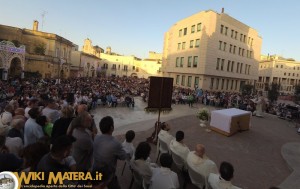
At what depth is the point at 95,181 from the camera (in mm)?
2969

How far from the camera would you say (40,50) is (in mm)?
38625

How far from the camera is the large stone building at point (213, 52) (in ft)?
116

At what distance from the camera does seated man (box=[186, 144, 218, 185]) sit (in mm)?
5238

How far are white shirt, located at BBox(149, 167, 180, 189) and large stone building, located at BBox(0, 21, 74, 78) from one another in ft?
108

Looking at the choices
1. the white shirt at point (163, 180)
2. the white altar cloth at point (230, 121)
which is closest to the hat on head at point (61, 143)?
the white shirt at point (163, 180)

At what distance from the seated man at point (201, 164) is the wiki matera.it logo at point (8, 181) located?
3696mm

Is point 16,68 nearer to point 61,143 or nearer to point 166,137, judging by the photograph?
point 166,137

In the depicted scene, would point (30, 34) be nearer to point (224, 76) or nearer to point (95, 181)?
point (224, 76)

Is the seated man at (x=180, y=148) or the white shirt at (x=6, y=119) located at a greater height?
the white shirt at (x=6, y=119)

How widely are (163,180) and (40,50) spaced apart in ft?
132

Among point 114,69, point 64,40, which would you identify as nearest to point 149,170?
point 64,40

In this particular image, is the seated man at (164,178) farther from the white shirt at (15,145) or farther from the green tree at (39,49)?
the green tree at (39,49)

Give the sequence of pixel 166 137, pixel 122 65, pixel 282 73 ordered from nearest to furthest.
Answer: pixel 166 137
pixel 122 65
pixel 282 73

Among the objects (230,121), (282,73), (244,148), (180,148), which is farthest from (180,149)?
(282,73)
